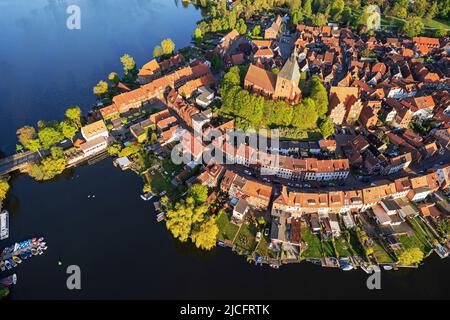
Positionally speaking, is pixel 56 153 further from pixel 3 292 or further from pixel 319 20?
pixel 319 20

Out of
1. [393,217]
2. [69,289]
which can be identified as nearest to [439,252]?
[393,217]

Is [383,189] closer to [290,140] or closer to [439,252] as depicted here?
[439,252]

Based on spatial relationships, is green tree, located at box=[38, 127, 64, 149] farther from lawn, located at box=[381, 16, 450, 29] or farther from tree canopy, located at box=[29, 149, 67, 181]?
lawn, located at box=[381, 16, 450, 29]

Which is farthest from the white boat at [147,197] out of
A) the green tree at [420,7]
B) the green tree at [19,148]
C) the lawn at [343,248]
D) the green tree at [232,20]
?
the green tree at [420,7]

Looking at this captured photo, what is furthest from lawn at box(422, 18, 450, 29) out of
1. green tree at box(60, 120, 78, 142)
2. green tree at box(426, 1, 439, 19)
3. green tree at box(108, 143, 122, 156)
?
green tree at box(60, 120, 78, 142)

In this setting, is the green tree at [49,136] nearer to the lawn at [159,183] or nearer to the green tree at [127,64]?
the lawn at [159,183]

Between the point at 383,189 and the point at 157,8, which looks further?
the point at 157,8

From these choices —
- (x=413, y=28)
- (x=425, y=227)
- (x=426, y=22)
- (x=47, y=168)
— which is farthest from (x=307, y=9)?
(x=47, y=168)
